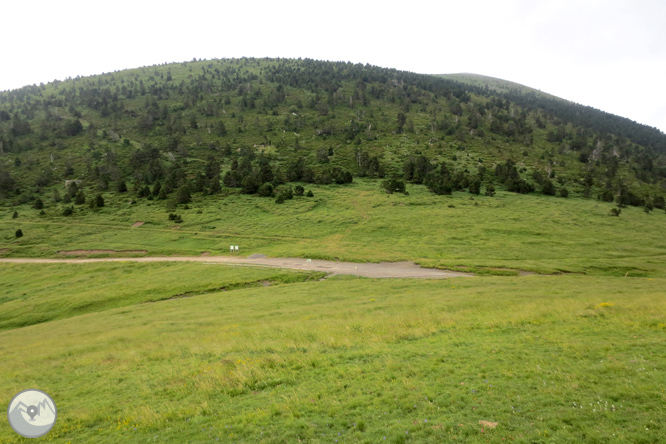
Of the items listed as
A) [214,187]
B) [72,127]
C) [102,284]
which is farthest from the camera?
[72,127]

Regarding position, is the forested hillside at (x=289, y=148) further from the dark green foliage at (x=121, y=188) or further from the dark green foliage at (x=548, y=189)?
the dark green foliage at (x=548, y=189)

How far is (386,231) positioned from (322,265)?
2182 centimetres

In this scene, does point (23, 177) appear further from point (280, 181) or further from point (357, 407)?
point (357, 407)

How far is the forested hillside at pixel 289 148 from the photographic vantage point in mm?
95250

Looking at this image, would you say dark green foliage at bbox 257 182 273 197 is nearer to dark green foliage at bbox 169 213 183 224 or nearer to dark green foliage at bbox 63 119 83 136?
dark green foliage at bbox 169 213 183 224

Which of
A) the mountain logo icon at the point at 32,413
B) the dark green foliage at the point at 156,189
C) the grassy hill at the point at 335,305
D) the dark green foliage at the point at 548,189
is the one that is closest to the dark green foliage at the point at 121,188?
the grassy hill at the point at 335,305

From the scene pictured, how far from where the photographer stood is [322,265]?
4175 cm

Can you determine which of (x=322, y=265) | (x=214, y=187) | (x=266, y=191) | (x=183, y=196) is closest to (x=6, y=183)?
(x=183, y=196)

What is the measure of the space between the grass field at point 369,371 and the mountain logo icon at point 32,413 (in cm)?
114

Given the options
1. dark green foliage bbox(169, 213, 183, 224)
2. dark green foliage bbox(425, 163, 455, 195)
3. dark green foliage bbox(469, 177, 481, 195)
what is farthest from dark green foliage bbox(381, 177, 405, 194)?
dark green foliage bbox(169, 213, 183, 224)

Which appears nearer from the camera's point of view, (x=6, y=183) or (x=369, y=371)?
(x=369, y=371)

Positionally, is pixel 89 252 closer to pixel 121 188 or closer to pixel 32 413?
pixel 121 188

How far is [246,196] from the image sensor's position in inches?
3460

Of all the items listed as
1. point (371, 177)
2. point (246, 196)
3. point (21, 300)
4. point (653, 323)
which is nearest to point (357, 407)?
point (653, 323)
